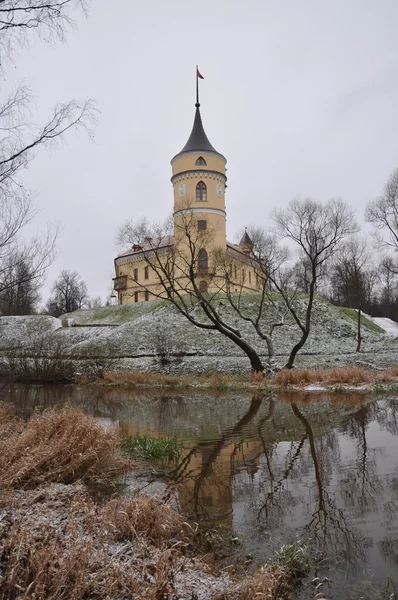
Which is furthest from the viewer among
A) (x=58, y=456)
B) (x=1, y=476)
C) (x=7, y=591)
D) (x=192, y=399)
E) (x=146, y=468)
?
(x=192, y=399)

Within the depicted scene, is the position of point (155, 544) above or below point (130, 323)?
below

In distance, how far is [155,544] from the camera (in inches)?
190

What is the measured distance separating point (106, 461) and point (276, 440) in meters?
4.14

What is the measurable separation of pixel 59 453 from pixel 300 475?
3851 millimetres

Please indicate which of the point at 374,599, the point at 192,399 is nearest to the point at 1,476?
the point at 374,599

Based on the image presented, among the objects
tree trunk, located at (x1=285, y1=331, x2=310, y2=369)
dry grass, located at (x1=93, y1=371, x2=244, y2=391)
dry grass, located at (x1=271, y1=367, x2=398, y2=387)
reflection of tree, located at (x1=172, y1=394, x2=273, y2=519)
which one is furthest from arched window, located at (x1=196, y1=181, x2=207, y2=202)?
reflection of tree, located at (x1=172, y1=394, x2=273, y2=519)

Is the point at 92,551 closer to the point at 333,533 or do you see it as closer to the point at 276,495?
the point at 333,533

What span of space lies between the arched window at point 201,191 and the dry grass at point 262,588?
4928 cm

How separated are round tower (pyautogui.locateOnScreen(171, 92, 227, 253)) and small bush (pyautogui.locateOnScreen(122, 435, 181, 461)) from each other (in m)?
42.0

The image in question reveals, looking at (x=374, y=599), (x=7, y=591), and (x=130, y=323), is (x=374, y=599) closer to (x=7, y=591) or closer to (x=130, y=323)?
(x=7, y=591)

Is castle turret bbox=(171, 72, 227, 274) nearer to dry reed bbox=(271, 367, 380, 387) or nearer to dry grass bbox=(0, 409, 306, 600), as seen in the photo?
dry reed bbox=(271, 367, 380, 387)

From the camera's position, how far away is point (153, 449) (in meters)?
8.73

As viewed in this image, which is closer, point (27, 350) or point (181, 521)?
point (181, 521)

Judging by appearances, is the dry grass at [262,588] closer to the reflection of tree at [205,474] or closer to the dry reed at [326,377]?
the reflection of tree at [205,474]
